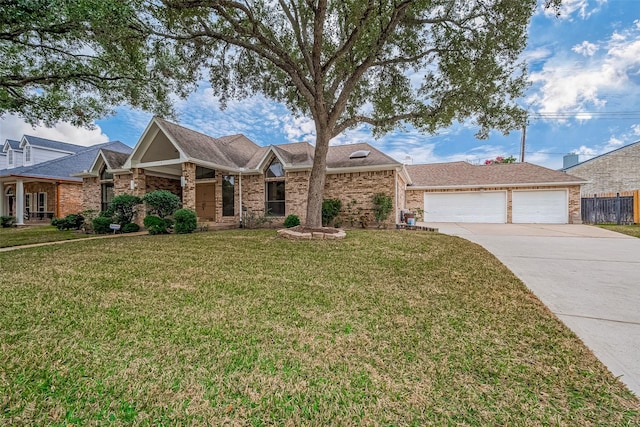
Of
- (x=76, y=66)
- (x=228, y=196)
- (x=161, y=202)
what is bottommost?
(x=161, y=202)

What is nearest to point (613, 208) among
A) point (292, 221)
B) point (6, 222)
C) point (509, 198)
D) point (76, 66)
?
A: point (509, 198)

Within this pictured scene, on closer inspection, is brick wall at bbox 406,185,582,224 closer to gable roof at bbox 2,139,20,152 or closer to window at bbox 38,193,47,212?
window at bbox 38,193,47,212

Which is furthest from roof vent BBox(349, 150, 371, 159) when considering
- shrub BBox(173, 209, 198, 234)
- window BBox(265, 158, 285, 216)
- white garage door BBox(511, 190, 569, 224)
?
white garage door BBox(511, 190, 569, 224)

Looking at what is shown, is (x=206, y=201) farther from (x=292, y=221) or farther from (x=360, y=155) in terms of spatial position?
(x=360, y=155)

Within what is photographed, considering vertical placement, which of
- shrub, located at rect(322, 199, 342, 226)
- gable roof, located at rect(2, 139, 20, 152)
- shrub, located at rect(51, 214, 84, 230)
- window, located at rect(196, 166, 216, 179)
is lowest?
shrub, located at rect(51, 214, 84, 230)

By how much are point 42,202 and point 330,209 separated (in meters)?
22.4

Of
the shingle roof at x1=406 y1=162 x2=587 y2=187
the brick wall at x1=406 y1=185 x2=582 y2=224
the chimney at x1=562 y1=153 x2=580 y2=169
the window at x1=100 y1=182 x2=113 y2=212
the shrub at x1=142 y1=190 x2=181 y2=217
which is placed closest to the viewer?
the shrub at x1=142 y1=190 x2=181 y2=217

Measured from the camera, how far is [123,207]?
12.9 meters

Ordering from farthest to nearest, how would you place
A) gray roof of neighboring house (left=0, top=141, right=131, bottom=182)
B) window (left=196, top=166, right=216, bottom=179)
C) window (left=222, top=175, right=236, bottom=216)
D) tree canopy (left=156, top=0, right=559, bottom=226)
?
1. gray roof of neighboring house (left=0, top=141, right=131, bottom=182)
2. window (left=196, top=166, right=216, bottom=179)
3. window (left=222, top=175, right=236, bottom=216)
4. tree canopy (left=156, top=0, right=559, bottom=226)

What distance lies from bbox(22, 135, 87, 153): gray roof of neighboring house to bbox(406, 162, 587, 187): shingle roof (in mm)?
29087

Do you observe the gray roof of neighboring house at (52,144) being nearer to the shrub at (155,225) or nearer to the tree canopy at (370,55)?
the shrub at (155,225)

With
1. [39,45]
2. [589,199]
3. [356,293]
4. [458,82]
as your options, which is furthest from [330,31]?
[589,199]

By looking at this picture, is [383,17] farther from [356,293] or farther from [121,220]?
[121,220]

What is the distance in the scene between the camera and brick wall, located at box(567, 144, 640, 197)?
1975 cm
